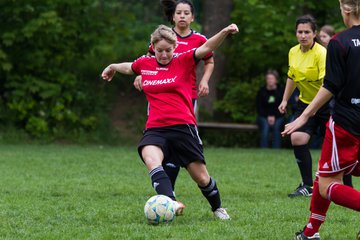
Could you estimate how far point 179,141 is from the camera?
6.71m

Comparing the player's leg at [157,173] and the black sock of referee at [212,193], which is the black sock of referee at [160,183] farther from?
the black sock of referee at [212,193]

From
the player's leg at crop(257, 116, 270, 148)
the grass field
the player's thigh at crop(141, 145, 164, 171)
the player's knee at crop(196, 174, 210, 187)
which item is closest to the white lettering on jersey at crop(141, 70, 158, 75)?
the player's thigh at crop(141, 145, 164, 171)

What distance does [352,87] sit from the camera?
5379 millimetres

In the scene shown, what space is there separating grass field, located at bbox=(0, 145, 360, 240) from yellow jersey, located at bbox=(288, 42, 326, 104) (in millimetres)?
1185

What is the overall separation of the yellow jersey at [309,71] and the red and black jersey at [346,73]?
329 cm

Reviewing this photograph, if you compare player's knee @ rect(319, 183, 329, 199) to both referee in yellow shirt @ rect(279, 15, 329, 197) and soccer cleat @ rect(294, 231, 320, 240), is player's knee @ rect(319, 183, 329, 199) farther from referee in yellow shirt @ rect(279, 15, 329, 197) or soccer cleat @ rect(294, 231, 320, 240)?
referee in yellow shirt @ rect(279, 15, 329, 197)

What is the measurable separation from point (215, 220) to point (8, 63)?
11477 mm

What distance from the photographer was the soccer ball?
635 centimetres

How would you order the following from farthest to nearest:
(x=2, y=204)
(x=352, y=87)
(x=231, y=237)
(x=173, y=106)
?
1. (x=2, y=204)
2. (x=173, y=106)
3. (x=231, y=237)
4. (x=352, y=87)

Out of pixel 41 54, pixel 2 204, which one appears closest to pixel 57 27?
pixel 41 54

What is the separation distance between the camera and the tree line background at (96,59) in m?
17.5

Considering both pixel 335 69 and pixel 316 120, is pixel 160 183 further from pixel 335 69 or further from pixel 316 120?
pixel 316 120

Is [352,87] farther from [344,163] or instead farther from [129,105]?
[129,105]

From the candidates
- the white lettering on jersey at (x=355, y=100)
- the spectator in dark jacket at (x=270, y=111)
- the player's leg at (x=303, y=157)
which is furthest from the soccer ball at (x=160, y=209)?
the spectator in dark jacket at (x=270, y=111)
